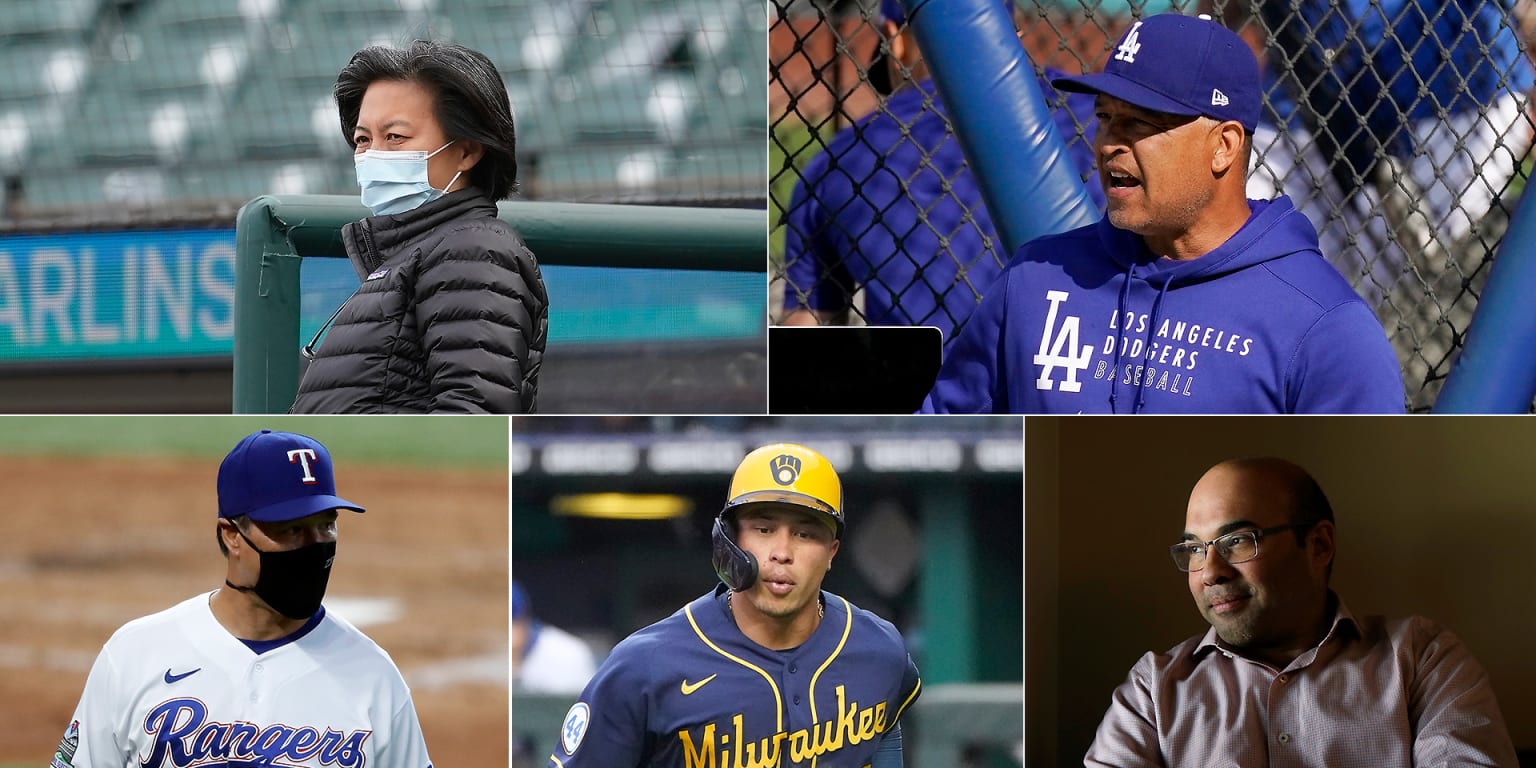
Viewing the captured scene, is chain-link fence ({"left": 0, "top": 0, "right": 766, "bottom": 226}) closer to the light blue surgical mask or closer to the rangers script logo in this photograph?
the light blue surgical mask

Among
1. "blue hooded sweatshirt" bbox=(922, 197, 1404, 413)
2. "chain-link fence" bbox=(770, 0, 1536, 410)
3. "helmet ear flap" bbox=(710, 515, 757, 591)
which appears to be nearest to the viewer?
"blue hooded sweatshirt" bbox=(922, 197, 1404, 413)

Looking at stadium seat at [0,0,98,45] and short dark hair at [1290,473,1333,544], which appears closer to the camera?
short dark hair at [1290,473,1333,544]

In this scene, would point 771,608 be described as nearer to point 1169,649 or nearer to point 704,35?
point 1169,649

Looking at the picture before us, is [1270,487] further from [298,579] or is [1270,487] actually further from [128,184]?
[128,184]

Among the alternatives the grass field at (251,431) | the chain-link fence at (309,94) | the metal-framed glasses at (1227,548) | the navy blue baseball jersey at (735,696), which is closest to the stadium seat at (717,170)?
the chain-link fence at (309,94)

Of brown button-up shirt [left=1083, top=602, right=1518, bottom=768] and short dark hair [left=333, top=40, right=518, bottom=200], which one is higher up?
short dark hair [left=333, top=40, right=518, bottom=200]

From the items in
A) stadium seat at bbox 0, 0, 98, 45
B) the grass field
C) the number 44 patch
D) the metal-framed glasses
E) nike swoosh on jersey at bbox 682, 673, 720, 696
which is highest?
stadium seat at bbox 0, 0, 98, 45

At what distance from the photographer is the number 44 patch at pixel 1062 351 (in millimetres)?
2362

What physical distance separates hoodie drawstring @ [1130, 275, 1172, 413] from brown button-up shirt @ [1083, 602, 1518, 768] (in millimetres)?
373

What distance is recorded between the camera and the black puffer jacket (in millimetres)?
2299

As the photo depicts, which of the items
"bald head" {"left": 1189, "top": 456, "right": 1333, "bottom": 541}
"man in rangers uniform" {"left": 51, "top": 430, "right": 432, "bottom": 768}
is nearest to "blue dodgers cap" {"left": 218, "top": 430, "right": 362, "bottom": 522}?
"man in rangers uniform" {"left": 51, "top": 430, "right": 432, "bottom": 768}

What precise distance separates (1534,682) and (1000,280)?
1.03m

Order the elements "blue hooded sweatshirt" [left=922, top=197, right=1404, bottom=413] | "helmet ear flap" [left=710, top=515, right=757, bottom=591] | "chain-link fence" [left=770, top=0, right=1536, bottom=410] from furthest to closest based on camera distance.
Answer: "chain-link fence" [left=770, top=0, right=1536, bottom=410], "helmet ear flap" [left=710, top=515, right=757, bottom=591], "blue hooded sweatshirt" [left=922, top=197, right=1404, bottom=413]

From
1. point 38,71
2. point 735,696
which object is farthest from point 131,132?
point 735,696
